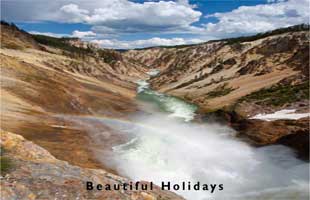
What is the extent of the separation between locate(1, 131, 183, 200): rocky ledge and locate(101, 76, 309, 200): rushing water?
10632mm

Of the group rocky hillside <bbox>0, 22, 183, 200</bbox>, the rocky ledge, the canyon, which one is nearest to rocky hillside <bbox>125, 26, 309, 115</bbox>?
the canyon

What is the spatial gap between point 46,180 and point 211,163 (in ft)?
69.4

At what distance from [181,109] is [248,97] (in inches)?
457

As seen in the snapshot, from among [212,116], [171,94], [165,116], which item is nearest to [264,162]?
[212,116]

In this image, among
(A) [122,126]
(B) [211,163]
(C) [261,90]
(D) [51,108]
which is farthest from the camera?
(C) [261,90]

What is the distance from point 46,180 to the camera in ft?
46.7

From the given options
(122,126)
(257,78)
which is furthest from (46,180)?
(257,78)

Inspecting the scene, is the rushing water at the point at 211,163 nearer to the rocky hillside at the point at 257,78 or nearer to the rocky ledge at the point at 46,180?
the rocky ledge at the point at 46,180

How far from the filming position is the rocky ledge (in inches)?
529

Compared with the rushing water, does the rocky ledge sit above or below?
above

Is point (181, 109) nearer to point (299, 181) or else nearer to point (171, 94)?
point (171, 94)

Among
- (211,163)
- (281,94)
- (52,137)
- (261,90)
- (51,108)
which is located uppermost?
(281,94)

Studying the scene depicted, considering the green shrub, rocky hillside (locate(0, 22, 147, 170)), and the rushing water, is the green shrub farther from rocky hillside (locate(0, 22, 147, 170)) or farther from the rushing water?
rocky hillside (locate(0, 22, 147, 170))

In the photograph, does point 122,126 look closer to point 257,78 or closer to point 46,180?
point 46,180
